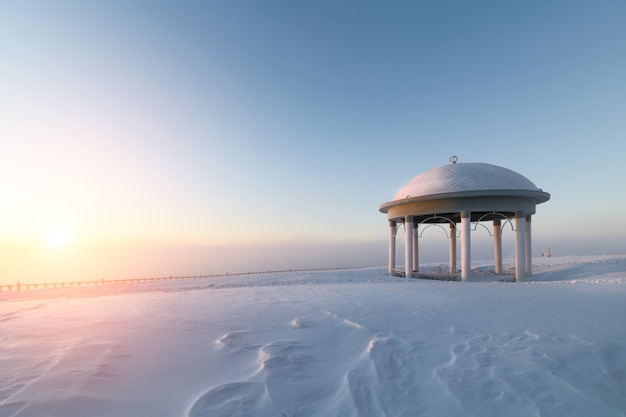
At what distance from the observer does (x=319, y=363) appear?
439 cm

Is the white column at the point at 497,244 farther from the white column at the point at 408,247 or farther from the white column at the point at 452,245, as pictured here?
the white column at the point at 408,247

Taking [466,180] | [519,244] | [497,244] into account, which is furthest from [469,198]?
[497,244]

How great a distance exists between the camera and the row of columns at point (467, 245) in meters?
18.6

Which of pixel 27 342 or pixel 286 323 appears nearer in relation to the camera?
pixel 27 342

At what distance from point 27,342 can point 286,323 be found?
4481 mm

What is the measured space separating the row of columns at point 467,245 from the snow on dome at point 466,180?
1.68 m

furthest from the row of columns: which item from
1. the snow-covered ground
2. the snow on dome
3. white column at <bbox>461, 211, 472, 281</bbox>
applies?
the snow-covered ground

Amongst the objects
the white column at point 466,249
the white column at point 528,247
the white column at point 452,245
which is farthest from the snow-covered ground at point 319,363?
the white column at point 452,245

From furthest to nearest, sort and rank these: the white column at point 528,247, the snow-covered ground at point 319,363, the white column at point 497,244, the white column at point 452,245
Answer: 1. the white column at point 452,245
2. the white column at point 497,244
3. the white column at point 528,247
4. the snow-covered ground at point 319,363

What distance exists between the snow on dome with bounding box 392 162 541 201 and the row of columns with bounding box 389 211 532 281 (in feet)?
5.52

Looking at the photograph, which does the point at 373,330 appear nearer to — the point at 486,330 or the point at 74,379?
the point at 486,330

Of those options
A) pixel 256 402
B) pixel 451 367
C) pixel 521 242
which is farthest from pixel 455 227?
pixel 256 402

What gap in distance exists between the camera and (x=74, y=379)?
3.81m

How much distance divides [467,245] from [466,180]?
4.07 m
